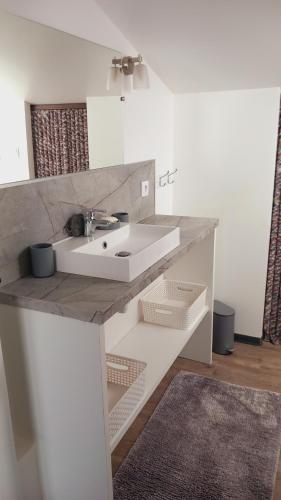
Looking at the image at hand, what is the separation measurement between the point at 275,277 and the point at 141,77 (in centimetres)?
162

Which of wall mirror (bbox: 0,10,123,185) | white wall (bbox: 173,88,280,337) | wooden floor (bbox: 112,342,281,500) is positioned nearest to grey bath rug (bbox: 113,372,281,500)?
wooden floor (bbox: 112,342,281,500)

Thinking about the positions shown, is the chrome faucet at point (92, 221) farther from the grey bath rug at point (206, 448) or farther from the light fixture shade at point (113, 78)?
the grey bath rug at point (206, 448)

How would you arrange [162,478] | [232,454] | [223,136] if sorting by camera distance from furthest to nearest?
[223,136] → [232,454] → [162,478]

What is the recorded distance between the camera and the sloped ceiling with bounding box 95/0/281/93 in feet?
6.31

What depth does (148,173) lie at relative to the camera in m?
2.56

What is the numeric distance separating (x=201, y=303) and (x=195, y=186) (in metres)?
0.89

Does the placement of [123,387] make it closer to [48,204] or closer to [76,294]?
[76,294]

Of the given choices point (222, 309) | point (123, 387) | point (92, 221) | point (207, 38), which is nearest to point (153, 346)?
point (123, 387)

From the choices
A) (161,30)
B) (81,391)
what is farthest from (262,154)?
(81,391)

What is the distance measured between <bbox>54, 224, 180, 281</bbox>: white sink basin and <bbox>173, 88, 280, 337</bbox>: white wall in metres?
1.01

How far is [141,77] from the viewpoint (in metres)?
2.15

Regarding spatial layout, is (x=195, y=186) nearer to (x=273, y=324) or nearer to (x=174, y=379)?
(x=273, y=324)

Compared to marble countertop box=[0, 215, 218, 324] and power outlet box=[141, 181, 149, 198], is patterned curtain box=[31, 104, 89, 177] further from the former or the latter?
power outlet box=[141, 181, 149, 198]

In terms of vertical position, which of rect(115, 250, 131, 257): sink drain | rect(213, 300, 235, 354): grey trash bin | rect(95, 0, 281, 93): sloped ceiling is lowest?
rect(213, 300, 235, 354): grey trash bin
